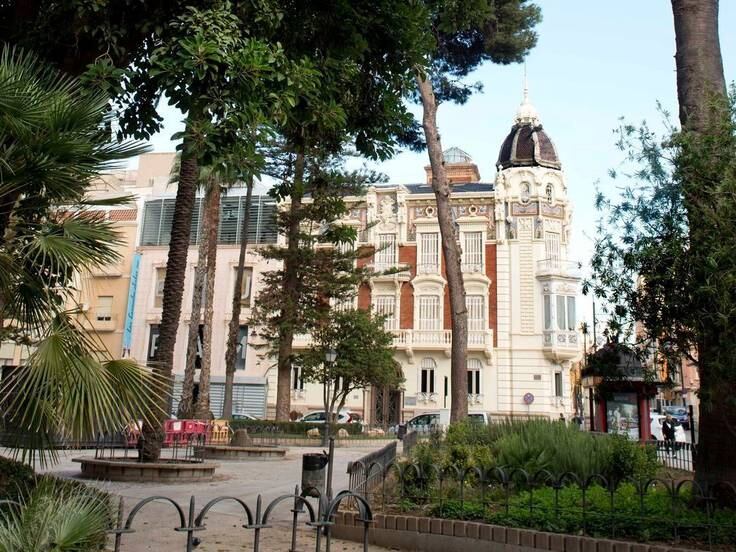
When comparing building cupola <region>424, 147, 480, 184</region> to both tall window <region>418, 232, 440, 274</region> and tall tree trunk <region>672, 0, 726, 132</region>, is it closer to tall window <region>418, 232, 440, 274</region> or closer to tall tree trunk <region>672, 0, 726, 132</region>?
tall window <region>418, 232, 440, 274</region>

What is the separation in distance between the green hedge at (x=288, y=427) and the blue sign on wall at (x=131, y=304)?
17673 millimetres

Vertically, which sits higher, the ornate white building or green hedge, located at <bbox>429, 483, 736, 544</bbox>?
Answer: the ornate white building

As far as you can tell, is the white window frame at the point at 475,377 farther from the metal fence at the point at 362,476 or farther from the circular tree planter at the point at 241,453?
the metal fence at the point at 362,476

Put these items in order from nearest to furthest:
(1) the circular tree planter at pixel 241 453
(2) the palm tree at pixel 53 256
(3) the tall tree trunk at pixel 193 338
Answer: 1. (2) the palm tree at pixel 53 256
2. (1) the circular tree planter at pixel 241 453
3. (3) the tall tree trunk at pixel 193 338

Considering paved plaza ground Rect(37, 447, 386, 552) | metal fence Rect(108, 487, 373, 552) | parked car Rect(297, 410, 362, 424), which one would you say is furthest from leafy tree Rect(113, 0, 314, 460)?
parked car Rect(297, 410, 362, 424)

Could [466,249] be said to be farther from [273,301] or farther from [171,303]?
[171,303]

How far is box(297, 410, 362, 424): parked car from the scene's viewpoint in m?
36.1

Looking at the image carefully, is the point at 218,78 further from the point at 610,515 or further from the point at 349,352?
the point at 349,352

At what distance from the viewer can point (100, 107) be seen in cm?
682

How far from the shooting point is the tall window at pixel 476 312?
40344 millimetres

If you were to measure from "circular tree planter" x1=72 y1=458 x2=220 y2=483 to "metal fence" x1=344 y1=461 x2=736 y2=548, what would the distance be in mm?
5619

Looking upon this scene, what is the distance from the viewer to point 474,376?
39.9 meters

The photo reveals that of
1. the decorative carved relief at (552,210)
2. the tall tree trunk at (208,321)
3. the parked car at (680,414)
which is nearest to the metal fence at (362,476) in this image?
the tall tree trunk at (208,321)

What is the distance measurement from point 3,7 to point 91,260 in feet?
16.2
